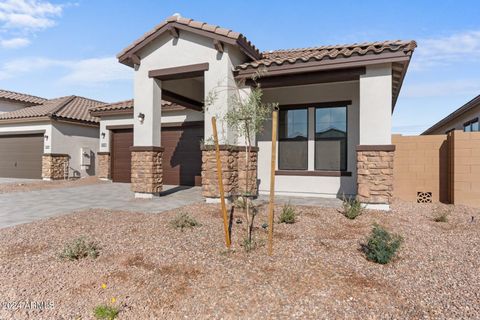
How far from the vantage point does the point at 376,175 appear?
301 inches

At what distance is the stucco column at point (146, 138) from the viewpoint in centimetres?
954

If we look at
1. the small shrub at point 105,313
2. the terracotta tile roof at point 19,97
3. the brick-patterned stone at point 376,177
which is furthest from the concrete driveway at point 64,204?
the terracotta tile roof at point 19,97

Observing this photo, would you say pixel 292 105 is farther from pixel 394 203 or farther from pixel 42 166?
pixel 42 166

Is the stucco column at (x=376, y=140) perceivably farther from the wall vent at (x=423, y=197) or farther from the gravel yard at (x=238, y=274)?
the wall vent at (x=423, y=197)

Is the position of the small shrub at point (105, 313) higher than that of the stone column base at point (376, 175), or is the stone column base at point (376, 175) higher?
the stone column base at point (376, 175)

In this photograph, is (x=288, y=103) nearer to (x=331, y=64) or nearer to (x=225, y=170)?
(x=331, y=64)

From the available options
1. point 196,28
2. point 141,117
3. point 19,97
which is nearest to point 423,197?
point 196,28

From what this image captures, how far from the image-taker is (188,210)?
24.7 feet

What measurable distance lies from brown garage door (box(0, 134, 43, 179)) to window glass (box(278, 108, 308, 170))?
1435cm

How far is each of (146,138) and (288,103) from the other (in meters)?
5.05

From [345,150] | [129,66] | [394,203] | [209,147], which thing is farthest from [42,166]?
[394,203]

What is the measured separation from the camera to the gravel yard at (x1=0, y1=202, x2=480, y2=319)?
3168 millimetres

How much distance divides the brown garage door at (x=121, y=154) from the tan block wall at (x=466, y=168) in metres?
13.7

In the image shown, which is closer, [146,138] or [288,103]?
[146,138]
